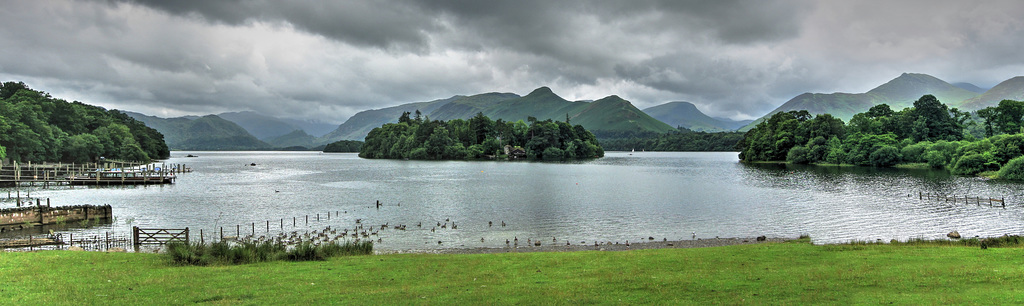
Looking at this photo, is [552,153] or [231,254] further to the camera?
[552,153]

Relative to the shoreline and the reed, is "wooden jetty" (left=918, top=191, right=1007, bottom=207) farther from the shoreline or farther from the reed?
the reed

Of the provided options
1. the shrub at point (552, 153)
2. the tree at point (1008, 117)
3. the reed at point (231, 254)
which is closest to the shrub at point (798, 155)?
the tree at point (1008, 117)

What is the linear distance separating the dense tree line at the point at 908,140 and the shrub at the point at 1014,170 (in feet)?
1.00

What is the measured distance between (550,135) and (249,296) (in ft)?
593

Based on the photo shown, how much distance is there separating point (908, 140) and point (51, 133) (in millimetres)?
185374

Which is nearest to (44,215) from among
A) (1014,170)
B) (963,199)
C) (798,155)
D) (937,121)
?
(963,199)

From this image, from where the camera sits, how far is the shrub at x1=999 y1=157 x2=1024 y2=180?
6819 centimetres

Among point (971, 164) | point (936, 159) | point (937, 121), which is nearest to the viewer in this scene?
point (971, 164)

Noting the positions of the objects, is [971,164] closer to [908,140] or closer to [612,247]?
[908,140]

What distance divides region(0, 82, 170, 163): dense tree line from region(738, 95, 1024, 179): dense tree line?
15568 cm

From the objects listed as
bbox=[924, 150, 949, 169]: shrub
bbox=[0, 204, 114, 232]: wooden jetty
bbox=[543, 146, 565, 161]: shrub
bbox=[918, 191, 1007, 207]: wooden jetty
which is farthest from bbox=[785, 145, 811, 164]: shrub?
bbox=[0, 204, 114, 232]: wooden jetty

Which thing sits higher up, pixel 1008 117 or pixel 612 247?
pixel 1008 117

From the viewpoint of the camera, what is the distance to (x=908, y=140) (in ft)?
367

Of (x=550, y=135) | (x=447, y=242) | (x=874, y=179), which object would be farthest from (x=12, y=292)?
(x=550, y=135)
